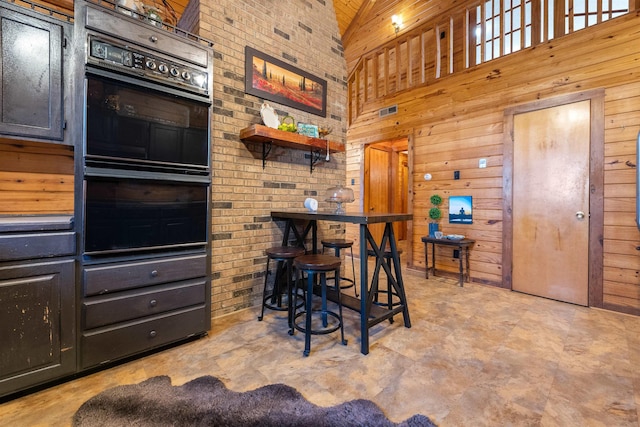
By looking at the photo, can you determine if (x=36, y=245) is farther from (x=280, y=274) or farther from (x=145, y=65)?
(x=280, y=274)

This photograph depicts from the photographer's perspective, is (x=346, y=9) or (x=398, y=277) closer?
(x=398, y=277)

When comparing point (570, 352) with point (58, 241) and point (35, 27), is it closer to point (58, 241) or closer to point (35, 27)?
point (58, 241)

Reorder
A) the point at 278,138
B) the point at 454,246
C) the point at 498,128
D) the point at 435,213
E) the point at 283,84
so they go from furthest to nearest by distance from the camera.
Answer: the point at 435,213, the point at 454,246, the point at 498,128, the point at 283,84, the point at 278,138

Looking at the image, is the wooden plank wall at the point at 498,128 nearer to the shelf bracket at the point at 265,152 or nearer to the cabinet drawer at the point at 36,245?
the shelf bracket at the point at 265,152

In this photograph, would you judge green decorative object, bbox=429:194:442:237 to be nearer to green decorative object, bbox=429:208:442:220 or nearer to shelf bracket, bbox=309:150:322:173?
green decorative object, bbox=429:208:442:220

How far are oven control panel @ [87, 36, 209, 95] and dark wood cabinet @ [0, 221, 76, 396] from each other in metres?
1.02

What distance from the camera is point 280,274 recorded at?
2.80 metres

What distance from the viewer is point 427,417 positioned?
1442 millimetres

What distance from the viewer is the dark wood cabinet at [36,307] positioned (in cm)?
149

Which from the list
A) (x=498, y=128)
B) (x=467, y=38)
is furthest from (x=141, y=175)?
(x=467, y=38)

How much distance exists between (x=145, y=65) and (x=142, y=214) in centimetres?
99

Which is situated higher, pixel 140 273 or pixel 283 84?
pixel 283 84

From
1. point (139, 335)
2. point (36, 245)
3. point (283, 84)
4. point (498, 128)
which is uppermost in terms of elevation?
point (283, 84)

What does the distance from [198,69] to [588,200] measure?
401 centimetres
